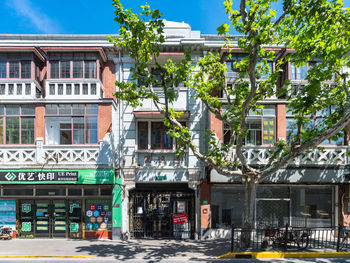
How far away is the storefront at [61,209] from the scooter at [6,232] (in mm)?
389

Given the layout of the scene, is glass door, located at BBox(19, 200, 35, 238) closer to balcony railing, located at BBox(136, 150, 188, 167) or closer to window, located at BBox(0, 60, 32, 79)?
balcony railing, located at BBox(136, 150, 188, 167)

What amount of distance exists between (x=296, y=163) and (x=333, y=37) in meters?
6.74

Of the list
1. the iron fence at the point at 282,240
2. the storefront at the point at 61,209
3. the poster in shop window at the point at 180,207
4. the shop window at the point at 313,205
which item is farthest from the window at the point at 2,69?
the shop window at the point at 313,205

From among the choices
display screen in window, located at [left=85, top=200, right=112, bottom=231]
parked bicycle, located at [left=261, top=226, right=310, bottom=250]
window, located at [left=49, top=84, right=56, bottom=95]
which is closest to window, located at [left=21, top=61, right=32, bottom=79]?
window, located at [left=49, top=84, right=56, bottom=95]

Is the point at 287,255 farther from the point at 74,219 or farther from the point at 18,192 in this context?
the point at 18,192

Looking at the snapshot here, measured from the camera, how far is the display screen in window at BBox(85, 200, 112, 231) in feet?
44.5

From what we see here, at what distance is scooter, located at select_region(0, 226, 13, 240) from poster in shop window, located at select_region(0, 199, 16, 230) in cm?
40

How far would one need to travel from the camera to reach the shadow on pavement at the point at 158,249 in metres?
10.3

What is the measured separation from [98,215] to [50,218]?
8.33 feet

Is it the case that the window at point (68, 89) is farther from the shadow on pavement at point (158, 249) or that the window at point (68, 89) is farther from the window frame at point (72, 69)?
the shadow on pavement at point (158, 249)

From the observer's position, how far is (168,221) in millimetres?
13836

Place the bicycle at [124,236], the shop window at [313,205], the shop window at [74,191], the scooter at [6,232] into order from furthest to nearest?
1. the shop window at [313,205]
2. the shop window at [74,191]
3. the bicycle at [124,236]
4. the scooter at [6,232]

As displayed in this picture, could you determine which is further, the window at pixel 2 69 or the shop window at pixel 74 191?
the shop window at pixel 74 191

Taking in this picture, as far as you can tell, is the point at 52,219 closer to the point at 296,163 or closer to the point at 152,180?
the point at 152,180
